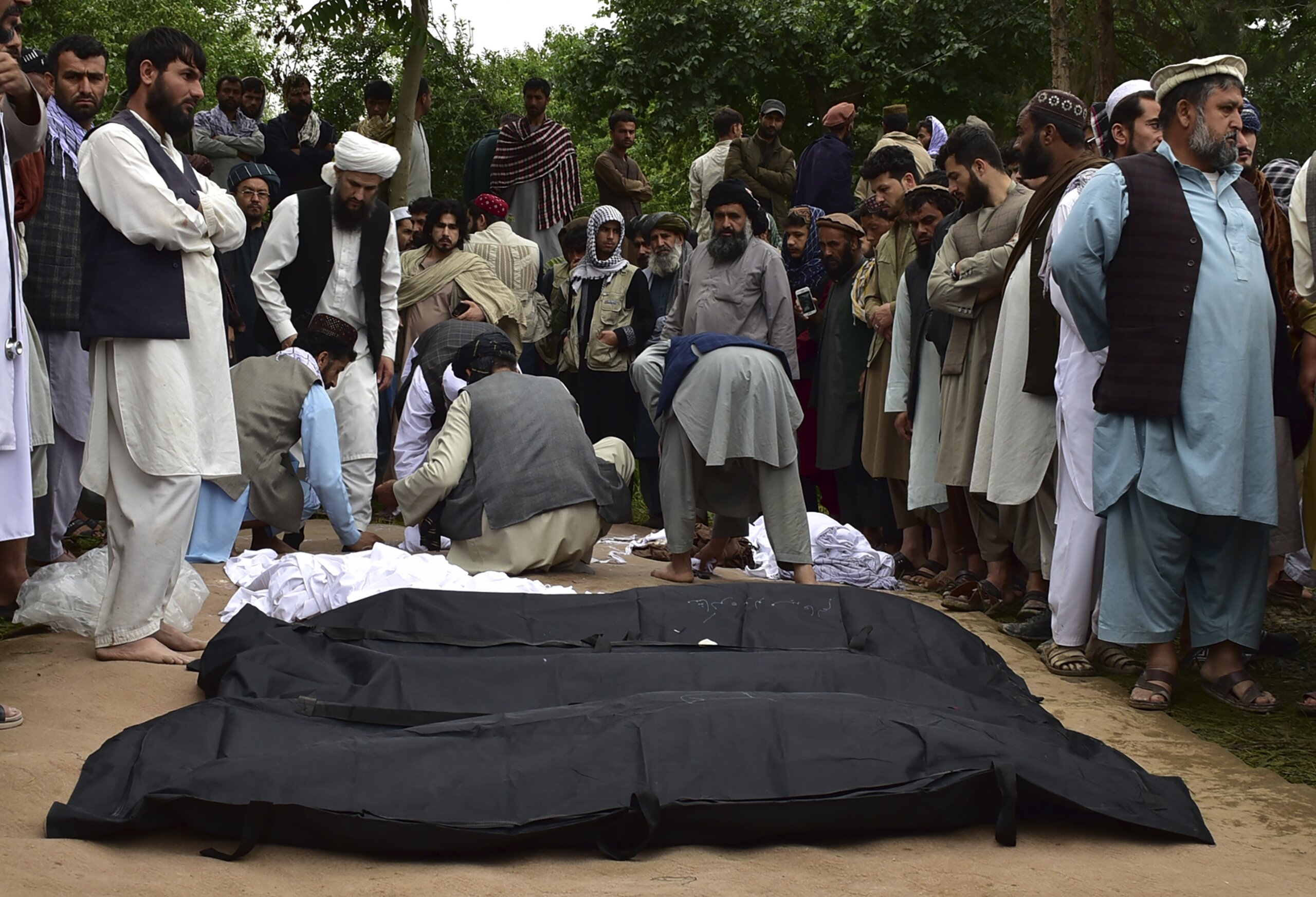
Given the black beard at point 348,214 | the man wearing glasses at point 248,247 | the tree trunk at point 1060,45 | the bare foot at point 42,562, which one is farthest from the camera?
the tree trunk at point 1060,45

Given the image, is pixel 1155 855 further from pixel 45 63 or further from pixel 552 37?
pixel 552 37

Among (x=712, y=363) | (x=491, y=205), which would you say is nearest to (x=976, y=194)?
(x=712, y=363)

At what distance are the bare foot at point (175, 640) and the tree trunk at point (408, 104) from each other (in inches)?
216

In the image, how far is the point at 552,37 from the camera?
37250 millimetres

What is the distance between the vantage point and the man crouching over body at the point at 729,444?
254 inches

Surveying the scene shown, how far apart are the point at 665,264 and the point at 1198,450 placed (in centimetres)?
493

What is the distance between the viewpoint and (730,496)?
678 centimetres

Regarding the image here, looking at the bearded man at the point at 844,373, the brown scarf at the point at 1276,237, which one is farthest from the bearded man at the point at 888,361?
the brown scarf at the point at 1276,237

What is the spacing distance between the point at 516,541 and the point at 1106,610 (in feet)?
9.77

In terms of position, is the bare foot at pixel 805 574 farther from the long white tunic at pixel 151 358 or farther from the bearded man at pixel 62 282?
the bearded man at pixel 62 282

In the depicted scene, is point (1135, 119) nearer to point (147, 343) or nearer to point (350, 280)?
point (147, 343)

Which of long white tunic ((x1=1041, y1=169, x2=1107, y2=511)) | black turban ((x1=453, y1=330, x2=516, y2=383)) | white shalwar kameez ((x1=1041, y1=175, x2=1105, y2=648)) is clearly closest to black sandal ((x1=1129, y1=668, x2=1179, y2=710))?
white shalwar kameez ((x1=1041, y1=175, x2=1105, y2=648))

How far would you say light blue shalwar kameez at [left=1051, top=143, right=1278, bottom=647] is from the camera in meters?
4.53

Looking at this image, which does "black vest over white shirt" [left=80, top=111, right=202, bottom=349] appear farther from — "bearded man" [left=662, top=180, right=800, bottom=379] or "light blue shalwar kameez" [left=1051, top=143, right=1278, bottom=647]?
"bearded man" [left=662, top=180, right=800, bottom=379]
